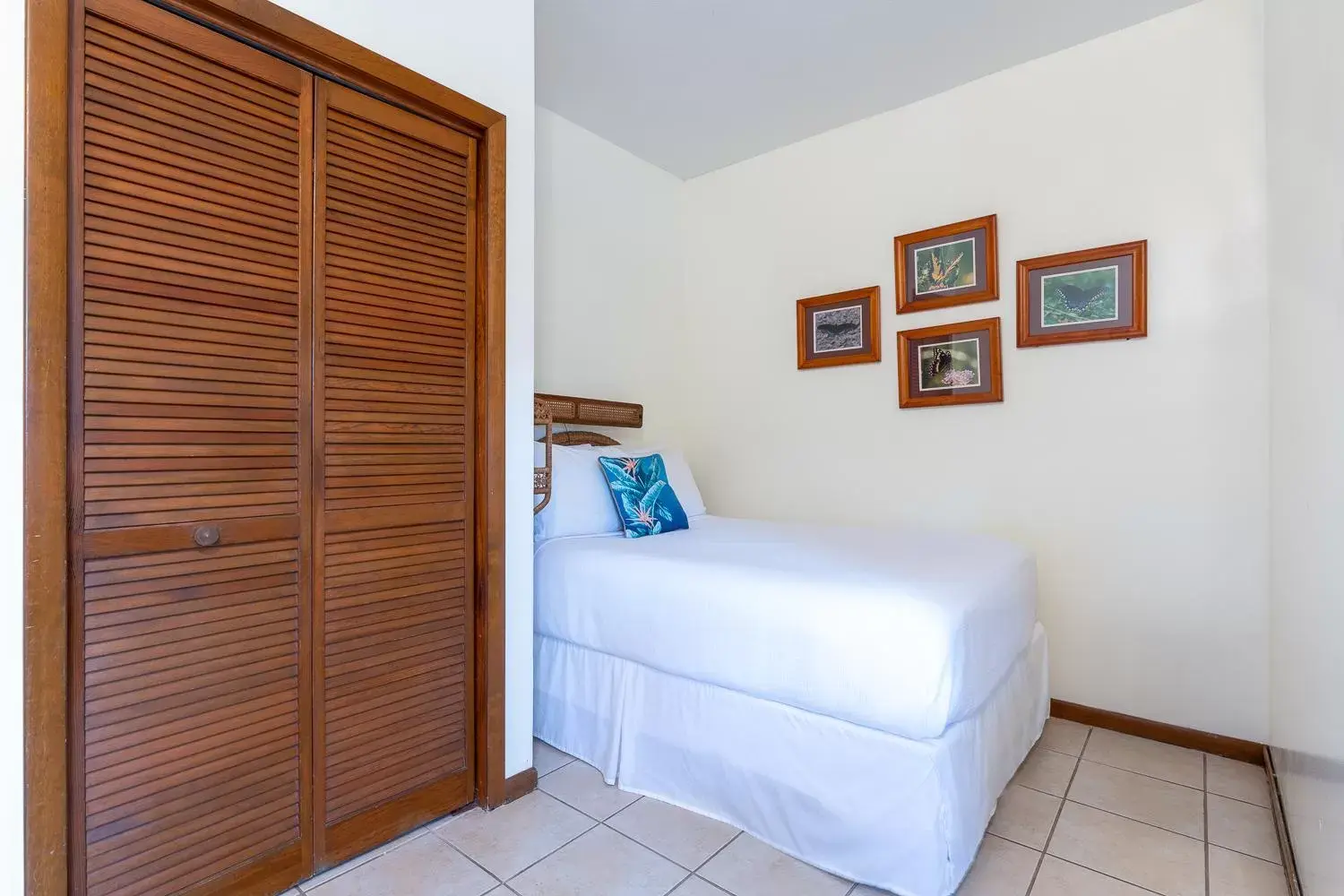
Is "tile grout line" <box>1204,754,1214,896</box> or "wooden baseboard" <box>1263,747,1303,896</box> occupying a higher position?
"wooden baseboard" <box>1263,747,1303,896</box>

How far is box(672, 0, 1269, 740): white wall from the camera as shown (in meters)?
2.27

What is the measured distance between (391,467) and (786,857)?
147 cm

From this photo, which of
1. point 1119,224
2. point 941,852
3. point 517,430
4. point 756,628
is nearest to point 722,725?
point 756,628

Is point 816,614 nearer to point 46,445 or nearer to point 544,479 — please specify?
point 544,479

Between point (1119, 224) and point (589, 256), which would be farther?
point (589, 256)

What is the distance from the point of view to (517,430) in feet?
6.52

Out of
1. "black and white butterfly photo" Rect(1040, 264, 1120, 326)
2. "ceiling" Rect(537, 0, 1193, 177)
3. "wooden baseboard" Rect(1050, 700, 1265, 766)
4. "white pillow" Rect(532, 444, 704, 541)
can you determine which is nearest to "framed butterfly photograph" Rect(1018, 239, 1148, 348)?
"black and white butterfly photo" Rect(1040, 264, 1120, 326)

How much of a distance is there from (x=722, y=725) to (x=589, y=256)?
242 centimetres

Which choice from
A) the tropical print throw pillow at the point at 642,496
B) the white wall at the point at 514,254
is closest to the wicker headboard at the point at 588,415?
the tropical print throw pillow at the point at 642,496

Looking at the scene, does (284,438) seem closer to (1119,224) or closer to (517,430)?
(517,430)

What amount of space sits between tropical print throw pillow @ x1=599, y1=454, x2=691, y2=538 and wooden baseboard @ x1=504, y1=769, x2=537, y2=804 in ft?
2.98

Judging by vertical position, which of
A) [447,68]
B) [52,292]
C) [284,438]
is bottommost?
[284,438]

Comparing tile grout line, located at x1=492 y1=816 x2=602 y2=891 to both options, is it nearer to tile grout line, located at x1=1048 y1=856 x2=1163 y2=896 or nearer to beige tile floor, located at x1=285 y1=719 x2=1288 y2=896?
beige tile floor, located at x1=285 y1=719 x2=1288 y2=896

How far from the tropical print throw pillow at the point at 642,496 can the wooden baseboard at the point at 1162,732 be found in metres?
1.72
